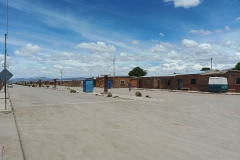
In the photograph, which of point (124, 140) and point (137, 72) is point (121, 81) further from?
point (124, 140)

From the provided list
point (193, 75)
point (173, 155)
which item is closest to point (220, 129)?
point (173, 155)

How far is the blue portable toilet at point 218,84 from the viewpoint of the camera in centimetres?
3462

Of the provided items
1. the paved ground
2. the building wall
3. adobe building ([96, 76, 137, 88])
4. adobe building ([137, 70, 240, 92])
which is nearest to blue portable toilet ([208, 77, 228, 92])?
the building wall

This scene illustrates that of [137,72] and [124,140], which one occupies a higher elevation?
[137,72]

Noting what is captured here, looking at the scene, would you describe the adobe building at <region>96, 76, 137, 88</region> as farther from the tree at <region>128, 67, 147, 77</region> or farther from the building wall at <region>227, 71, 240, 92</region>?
the tree at <region>128, 67, 147, 77</region>

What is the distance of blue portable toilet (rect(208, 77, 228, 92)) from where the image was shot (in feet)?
114

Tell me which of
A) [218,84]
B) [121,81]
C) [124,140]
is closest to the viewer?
[124,140]

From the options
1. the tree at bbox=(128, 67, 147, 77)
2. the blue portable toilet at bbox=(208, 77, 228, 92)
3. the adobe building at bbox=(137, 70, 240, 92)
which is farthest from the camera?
the tree at bbox=(128, 67, 147, 77)

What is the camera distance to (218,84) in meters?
35.0

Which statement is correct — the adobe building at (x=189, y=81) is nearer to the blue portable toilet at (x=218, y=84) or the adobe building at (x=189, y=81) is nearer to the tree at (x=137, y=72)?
the blue portable toilet at (x=218, y=84)

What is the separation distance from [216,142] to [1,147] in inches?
242

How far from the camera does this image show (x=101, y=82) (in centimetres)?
6894

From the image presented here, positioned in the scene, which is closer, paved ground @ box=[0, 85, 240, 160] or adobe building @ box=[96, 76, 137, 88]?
paved ground @ box=[0, 85, 240, 160]

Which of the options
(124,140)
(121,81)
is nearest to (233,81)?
(124,140)
